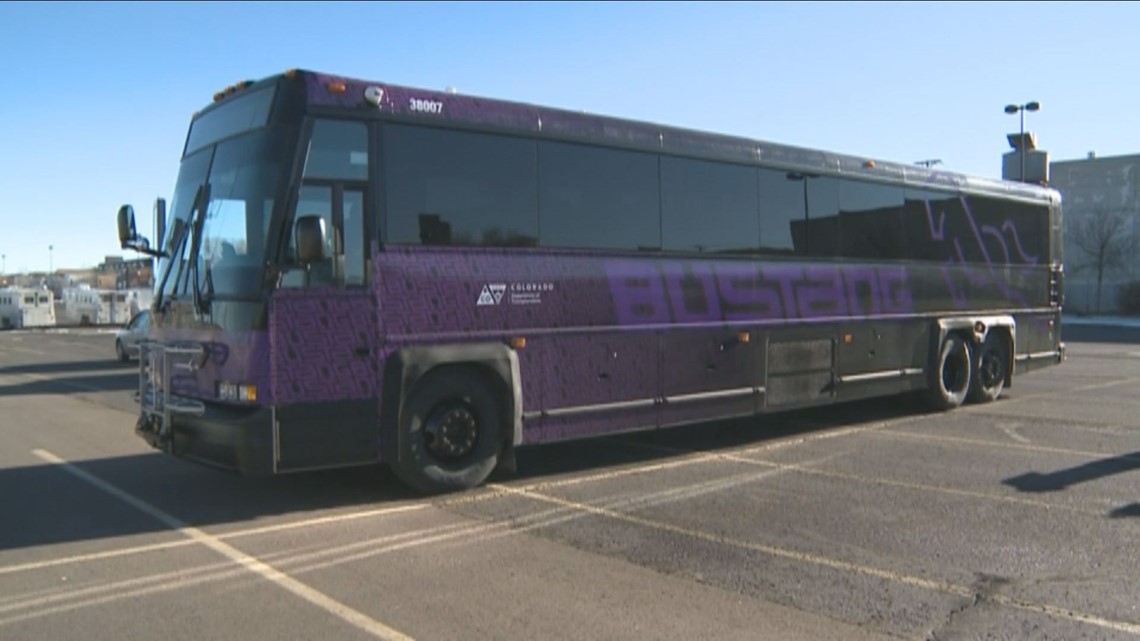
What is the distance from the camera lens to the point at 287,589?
18.3ft

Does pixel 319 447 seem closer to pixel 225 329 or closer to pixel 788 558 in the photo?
pixel 225 329

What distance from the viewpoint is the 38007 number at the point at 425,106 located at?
7.89 meters

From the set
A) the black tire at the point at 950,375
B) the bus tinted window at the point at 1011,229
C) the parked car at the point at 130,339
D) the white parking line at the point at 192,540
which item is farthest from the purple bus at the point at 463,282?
the parked car at the point at 130,339

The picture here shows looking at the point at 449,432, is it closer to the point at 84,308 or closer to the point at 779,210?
the point at 779,210

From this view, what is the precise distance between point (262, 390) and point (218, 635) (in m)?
2.58

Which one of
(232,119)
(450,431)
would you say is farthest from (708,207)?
(232,119)

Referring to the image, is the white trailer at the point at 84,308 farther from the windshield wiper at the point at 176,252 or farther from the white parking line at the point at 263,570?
the windshield wiper at the point at 176,252

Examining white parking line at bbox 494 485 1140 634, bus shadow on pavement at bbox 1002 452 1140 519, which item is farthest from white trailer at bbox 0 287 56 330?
bus shadow on pavement at bbox 1002 452 1140 519

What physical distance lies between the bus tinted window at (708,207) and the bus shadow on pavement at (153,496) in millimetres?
4149

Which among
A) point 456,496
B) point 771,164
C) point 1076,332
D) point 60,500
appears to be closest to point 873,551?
point 456,496

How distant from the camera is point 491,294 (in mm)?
8352

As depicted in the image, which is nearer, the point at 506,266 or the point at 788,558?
the point at 788,558

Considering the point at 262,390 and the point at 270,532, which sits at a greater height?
the point at 262,390

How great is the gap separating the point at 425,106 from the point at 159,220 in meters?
2.97
